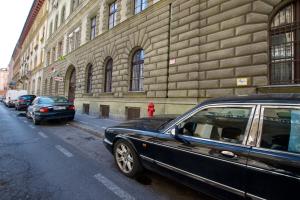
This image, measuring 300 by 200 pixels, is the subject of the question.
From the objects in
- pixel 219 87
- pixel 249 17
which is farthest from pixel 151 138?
pixel 249 17

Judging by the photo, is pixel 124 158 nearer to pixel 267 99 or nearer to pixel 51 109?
pixel 267 99

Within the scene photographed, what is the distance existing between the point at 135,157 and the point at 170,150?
2.96ft

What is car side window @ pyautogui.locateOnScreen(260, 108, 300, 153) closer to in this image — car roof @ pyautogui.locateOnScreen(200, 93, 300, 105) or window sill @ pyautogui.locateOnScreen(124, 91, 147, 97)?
car roof @ pyautogui.locateOnScreen(200, 93, 300, 105)

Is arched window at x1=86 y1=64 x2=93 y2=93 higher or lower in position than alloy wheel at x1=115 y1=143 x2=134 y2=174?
higher

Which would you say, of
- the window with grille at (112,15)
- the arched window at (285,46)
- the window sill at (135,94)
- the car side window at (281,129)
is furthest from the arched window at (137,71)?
the car side window at (281,129)

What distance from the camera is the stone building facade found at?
630 centimetres

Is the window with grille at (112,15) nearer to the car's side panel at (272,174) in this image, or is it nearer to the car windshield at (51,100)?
the car windshield at (51,100)

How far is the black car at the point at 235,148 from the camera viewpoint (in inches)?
75.9

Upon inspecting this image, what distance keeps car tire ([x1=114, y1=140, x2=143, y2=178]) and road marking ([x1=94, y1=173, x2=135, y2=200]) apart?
1.29 feet

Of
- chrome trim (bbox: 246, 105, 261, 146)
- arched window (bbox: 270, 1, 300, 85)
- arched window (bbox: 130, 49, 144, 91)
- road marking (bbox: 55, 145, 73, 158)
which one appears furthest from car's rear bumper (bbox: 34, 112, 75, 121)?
chrome trim (bbox: 246, 105, 261, 146)

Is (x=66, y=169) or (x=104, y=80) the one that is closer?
(x=66, y=169)

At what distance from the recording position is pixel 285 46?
6180 millimetres

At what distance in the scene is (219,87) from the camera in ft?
24.0

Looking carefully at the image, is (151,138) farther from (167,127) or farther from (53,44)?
(53,44)
